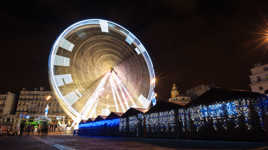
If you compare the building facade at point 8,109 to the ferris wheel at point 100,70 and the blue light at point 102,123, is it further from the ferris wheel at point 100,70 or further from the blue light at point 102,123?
the ferris wheel at point 100,70

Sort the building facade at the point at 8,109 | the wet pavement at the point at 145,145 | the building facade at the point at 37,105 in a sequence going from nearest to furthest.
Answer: the wet pavement at the point at 145,145 < the building facade at the point at 8,109 < the building facade at the point at 37,105

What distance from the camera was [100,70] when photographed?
25906 mm

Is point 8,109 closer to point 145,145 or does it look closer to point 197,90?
point 197,90

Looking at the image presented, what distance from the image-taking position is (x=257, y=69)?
3956 centimetres

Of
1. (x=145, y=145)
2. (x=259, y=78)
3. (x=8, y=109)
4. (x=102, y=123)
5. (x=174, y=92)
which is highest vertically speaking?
(x=174, y=92)

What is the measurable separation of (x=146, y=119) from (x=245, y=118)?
24.6 feet

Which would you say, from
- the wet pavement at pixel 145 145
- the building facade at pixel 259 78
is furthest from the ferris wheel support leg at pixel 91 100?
the building facade at pixel 259 78

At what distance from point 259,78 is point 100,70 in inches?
1365

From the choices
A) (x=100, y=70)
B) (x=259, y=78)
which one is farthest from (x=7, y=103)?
(x=259, y=78)

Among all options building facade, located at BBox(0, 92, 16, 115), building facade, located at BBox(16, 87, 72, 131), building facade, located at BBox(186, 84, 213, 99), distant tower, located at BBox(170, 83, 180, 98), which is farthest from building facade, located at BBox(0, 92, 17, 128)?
building facade, located at BBox(186, 84, 213, 99)

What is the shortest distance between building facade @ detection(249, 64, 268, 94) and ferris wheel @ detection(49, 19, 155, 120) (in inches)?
1071

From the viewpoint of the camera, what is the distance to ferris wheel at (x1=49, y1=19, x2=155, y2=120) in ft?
71.9

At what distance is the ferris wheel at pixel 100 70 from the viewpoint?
21.9 m

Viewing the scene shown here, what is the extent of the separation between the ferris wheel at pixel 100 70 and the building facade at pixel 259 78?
27202 millimetres
